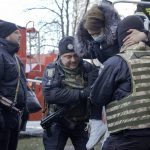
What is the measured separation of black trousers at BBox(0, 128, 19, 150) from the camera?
5.45m

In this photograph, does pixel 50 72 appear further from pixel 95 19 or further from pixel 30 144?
pixel 30 144


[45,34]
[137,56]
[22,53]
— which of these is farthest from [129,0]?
[45,34]

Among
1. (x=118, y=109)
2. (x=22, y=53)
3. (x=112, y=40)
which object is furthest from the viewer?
(x=22, y=53)

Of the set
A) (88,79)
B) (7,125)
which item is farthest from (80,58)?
(7,125)

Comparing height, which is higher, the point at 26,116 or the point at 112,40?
the point at 112,40

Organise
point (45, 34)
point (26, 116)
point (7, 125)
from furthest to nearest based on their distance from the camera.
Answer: point (45, 34)
point (26, 116)
point (7, 125)

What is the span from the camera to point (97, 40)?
498 cm

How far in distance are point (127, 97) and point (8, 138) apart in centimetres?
205

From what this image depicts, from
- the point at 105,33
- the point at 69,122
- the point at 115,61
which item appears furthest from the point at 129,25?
the point at 69,122

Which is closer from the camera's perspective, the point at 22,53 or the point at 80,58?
the point at 80,58

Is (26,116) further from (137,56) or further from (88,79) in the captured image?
(137,56)

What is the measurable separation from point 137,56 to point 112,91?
0.35m

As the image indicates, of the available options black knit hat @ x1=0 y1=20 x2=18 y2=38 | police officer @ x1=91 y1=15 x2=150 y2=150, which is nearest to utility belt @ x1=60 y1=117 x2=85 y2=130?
black knit hat @ x1=0 y1=20 x2=18 y2=38

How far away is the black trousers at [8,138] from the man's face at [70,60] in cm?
94
